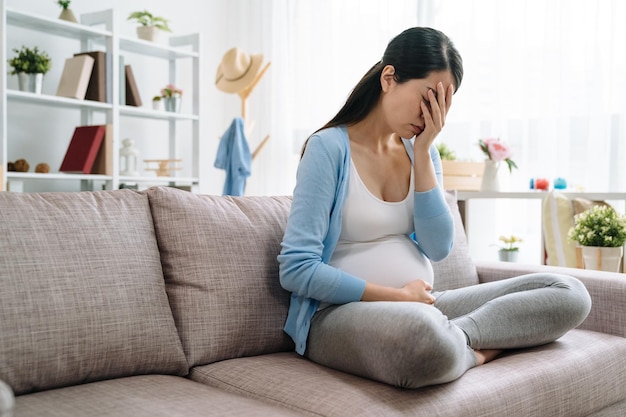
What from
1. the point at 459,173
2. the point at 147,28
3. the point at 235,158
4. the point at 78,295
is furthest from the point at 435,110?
the point at 147,28

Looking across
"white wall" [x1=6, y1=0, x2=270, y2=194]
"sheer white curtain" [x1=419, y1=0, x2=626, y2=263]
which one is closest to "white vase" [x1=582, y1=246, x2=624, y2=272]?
"sheer white curtain" [x1=419, y1=0, x2=626, y2=263]

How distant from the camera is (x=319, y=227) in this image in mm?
1509

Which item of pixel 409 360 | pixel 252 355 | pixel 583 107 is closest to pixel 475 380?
pixel 409 360

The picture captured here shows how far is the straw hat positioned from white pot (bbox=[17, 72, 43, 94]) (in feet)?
4.11

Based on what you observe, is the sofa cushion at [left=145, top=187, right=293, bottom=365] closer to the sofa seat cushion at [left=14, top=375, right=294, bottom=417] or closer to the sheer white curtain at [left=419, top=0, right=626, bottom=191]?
the sofa seat cushion at [left=14, top=375, right=294, bottom=417]

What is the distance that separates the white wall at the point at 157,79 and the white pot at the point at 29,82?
0.94 feet

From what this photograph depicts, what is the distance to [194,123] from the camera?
16.0 ft

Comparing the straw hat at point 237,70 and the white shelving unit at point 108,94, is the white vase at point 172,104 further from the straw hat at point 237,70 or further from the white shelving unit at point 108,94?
the straw hat at point 237,70

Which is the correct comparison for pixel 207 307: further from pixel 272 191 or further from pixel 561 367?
pixel 272 191

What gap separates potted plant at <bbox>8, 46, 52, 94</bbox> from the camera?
387 centimetres

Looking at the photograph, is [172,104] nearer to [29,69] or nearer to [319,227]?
[29,69]

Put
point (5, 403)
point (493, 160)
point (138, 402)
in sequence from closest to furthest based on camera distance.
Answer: point (5, 403)
point (138, 402)
point (493, 160)

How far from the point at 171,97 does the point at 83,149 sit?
0.78 metres

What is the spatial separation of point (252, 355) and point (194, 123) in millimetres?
3545
